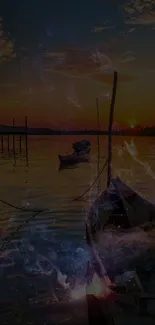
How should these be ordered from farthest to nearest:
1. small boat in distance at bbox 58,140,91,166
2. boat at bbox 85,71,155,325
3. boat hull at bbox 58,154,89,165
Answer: small boat in distance at bbox 58,140,91,166 → boat hull at bbox 58,154,89,165 → boat at bbox 85,71,155,325

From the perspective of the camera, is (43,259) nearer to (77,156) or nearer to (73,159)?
(73,159)

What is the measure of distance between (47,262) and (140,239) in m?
3.20

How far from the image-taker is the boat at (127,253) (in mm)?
6375

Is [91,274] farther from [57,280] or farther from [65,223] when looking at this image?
[65,223]

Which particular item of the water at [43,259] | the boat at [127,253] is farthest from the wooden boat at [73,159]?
the boat at [127,253]

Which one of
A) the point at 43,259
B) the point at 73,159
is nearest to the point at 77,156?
the point at 73,159

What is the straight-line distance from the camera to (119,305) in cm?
646

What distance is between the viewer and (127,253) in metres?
10.2

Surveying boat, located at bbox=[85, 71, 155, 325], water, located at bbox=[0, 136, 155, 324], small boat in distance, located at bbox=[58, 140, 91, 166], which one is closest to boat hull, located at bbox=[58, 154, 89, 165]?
small boat in distance, located at bbox=[58, 140, 91, 166]

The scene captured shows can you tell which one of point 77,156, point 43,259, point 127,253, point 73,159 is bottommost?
point 73,159

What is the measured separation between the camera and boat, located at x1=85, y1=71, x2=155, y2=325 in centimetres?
638

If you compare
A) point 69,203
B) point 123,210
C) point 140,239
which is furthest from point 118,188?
point 69,203

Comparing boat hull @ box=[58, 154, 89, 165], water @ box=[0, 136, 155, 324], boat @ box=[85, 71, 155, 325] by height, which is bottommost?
boat hull @ box=[58, 154, 89, 165]

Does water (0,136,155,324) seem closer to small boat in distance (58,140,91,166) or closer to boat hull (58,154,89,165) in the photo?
boat hull (58,154,89,165)
